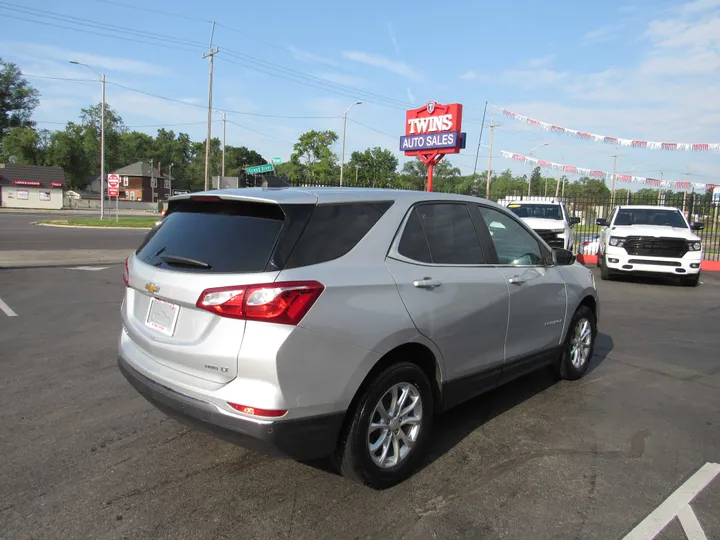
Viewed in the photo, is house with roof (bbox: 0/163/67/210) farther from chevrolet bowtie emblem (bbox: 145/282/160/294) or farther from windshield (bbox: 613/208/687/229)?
chevrolet bowtie emblem (bbox: 145/282/160/294)

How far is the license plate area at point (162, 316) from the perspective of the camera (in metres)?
2.94

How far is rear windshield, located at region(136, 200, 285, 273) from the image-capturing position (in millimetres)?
2760

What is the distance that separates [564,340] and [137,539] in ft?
12.6

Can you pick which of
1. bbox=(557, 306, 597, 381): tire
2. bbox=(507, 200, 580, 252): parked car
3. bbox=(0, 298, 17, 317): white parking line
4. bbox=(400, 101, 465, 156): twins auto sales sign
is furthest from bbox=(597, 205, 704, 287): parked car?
bbox=(0, 298, 17, 317): white parking line

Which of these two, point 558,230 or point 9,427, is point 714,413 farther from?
point 558,230

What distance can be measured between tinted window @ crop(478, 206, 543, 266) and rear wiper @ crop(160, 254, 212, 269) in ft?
7.27

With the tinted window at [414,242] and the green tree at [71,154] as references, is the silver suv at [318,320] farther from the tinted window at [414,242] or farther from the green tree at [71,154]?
the green tree at [71,154]

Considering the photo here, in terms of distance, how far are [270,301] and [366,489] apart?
1.37 meters

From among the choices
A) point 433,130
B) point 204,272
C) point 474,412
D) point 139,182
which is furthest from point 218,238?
point 139,182

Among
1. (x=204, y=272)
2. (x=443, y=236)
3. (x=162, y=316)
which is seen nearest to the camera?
(x=204, y=272)

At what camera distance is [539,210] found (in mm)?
15719

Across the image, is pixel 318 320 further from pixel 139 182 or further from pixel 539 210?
pixel 139 182

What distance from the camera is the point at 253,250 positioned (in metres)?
2.76

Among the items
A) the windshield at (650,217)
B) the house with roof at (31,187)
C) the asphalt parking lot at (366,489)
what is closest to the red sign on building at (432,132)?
the windshield at (650,217)
